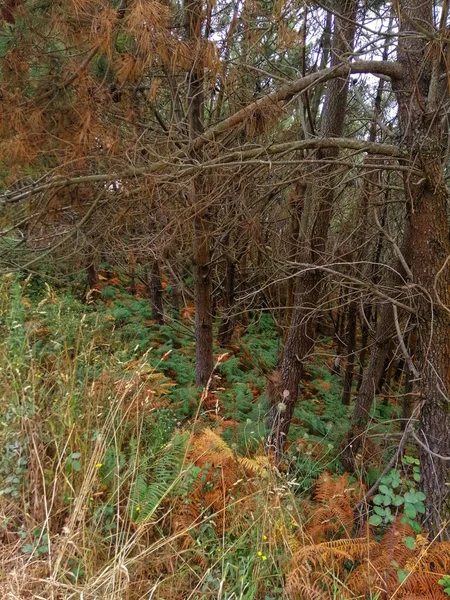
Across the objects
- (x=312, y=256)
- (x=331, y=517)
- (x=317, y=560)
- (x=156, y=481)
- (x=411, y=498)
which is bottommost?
(x=331, y=517)

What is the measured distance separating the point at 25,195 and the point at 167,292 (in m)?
7.42

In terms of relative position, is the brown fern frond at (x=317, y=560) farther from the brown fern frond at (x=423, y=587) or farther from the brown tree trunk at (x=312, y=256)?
the brown tree trunk at (x=312, y=256)

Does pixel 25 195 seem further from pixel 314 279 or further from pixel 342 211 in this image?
pixel 342 211

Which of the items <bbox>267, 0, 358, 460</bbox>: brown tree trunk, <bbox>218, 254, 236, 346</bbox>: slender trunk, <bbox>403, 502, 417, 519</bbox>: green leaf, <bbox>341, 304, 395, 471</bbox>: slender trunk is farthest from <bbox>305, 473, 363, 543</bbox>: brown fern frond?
<bbox>218, 254, 236, 346</bbox>: slender trunk

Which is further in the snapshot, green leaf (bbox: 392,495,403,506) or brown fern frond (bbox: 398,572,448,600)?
green leaf (bbox: 392,495,403,506)

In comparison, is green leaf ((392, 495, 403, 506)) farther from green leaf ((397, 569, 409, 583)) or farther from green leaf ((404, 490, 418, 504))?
green leaf ((397, 569, 409, 583))

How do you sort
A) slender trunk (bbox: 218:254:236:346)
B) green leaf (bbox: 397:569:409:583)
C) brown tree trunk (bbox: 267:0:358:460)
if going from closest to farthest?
green leaf (bbox: 397:569:409:583) < brown tree trunk (bbox: 267:0:358:460) < slender trunk (bbox: 218:254:236:346)

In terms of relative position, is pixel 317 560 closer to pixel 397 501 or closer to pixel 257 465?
pixel 397 501

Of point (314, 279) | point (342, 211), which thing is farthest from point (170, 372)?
point (342, 211)

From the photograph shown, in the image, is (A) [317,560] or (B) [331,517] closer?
(A) [317,560]

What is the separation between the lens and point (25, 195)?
3539 millimetres

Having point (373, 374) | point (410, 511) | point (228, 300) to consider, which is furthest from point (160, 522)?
point (228, 300)

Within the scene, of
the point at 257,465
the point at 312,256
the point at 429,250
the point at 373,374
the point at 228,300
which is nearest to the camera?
the point at 257,465

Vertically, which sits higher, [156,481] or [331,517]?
[156,481]
